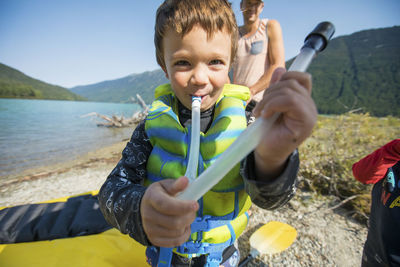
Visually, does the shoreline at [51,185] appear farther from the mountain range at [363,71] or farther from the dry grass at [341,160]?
the mountain range at [363,71]

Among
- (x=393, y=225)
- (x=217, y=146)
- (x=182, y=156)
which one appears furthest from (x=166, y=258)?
(x=393, y=225)

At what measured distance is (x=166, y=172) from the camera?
→ 120cm

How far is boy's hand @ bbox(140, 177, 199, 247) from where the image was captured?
2.06ft

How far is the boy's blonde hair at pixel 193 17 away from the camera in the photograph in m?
1.13

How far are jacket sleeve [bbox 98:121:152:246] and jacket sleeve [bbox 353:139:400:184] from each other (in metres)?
1.91

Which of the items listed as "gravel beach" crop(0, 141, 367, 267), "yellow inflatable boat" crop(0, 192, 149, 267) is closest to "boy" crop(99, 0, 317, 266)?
"yellow inflatable boat" crop(0, 192, 149, 267)

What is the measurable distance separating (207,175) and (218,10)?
1.08 m

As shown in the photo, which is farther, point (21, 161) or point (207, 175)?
point (21, 161)

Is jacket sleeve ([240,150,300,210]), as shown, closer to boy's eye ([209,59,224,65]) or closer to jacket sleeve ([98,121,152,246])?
jacket sleeve ([98,121,152,246])

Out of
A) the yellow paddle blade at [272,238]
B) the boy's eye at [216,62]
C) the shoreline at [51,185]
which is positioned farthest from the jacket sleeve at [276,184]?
the shoreline at [51,185]

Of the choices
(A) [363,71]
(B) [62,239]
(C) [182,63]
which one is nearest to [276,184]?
(C) [182,63]

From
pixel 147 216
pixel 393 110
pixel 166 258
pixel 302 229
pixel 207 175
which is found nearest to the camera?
pixel 207 175

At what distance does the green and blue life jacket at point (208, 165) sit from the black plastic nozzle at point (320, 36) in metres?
0.63

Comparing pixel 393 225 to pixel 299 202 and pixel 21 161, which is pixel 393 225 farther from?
pixel 21 161
